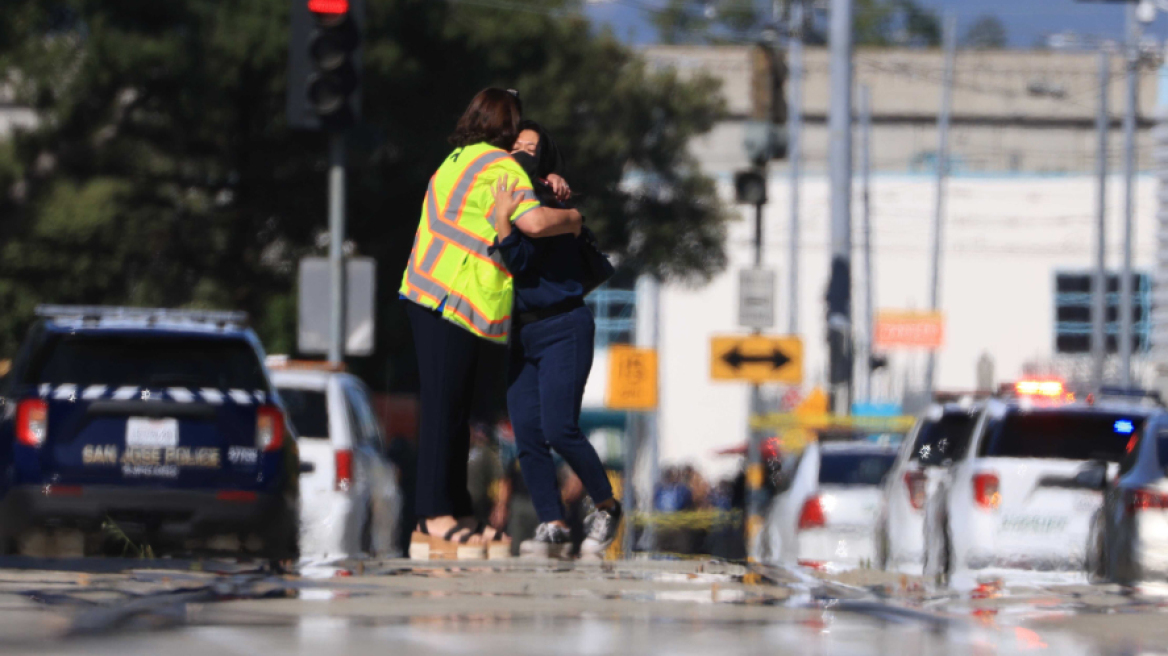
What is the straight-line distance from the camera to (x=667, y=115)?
123ft

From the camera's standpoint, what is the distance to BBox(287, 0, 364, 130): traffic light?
13305mm

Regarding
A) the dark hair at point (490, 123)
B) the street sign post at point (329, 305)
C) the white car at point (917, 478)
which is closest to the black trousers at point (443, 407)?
the dark hair at point (490, 123)

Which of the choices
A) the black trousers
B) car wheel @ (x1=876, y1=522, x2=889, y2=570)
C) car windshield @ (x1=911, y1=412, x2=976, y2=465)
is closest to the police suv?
the black trousers

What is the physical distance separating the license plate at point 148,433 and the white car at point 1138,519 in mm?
4963

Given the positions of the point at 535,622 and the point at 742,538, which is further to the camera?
the point at 742,538

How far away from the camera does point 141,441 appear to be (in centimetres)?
1095

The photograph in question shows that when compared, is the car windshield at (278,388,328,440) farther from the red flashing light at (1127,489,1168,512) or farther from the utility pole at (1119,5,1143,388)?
the utility pole at (1119,5,1143,388)

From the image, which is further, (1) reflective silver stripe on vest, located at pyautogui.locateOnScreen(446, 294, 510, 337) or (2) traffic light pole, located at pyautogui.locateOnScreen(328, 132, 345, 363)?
(2) traffic light pole, located at pyautogui.locateOnScreen(328, 132, 345, 363)

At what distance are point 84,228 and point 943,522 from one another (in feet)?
54.4

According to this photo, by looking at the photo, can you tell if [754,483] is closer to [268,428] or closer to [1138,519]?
[1138,519]

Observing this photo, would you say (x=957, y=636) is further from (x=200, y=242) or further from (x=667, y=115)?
(x=667, y=115)

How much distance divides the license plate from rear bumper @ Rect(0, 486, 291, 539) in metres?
0.24

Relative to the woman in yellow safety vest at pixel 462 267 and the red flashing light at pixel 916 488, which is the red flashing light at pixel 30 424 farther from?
the red flashing light at pixel 916 488

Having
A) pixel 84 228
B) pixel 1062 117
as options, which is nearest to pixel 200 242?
pixel 84 228
